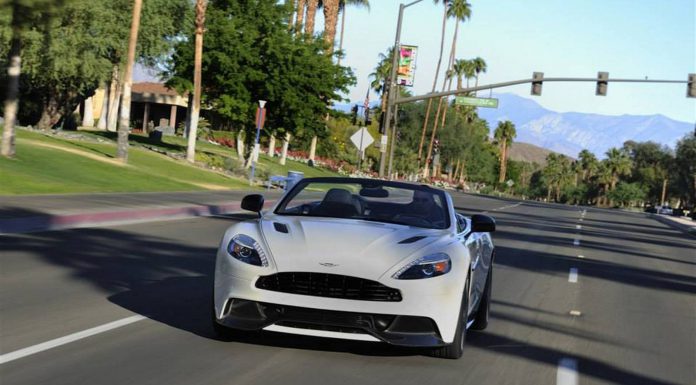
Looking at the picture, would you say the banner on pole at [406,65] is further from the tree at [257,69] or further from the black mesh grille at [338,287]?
the black mesh grille at [338,287]

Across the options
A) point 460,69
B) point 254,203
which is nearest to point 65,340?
point 254,203

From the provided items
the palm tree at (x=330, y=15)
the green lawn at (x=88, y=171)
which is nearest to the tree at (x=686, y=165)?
the palm tree at (x=330, y=15)

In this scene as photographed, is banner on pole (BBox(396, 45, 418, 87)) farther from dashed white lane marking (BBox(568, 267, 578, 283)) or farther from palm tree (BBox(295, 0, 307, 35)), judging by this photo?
dashed white lane marking (BBox(568, 267, 578, 283))

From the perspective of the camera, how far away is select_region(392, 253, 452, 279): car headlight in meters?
6.40

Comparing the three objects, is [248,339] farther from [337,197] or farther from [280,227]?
[337,197]

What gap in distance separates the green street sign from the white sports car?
1560 inches

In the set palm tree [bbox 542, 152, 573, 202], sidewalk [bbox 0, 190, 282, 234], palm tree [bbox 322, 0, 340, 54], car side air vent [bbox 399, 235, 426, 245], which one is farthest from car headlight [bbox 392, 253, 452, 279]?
palm tree [bbox 542, 152, 573, 202]

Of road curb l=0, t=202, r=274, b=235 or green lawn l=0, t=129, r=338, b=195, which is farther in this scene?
green lawn l=0, t=129, r=338, b=195

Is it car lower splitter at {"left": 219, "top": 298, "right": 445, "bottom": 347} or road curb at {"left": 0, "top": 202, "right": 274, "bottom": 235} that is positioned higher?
car lower splitter at {"left": 219, "top": 298, "right": 445, "bottom": 347}

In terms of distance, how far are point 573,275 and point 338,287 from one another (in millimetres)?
9970

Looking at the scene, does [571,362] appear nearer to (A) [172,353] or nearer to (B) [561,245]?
(A) [172,353]

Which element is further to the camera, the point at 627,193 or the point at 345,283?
the point at 627,193

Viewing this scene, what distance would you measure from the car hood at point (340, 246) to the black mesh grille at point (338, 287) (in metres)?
0.06

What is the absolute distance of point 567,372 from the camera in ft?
23.9
